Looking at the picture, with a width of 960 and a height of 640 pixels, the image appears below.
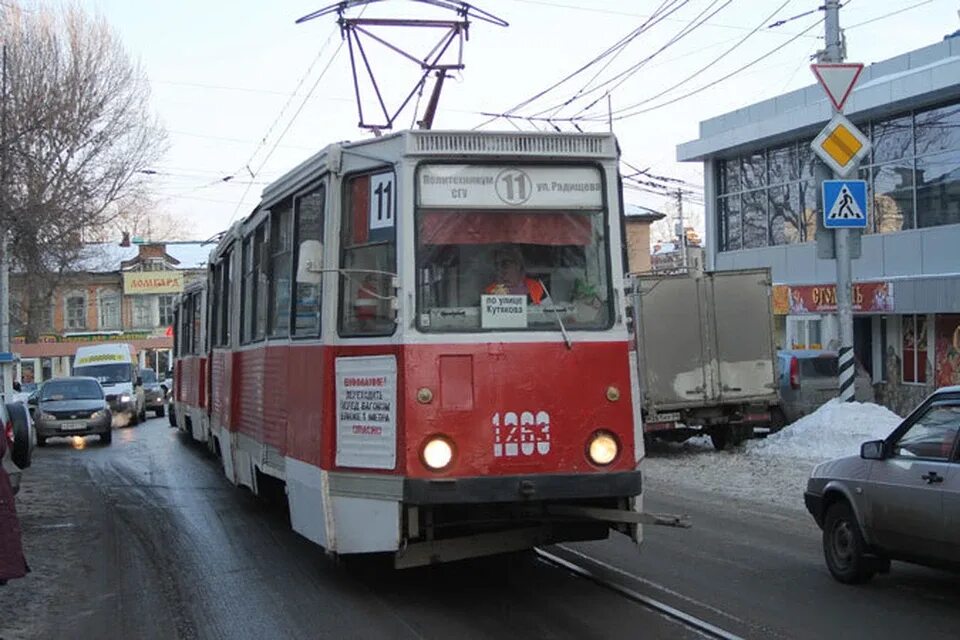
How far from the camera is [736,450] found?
17.7 metres

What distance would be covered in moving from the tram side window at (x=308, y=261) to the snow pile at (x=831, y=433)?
10.4 m

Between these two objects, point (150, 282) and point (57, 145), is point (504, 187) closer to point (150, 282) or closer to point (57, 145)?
point (57, 145)

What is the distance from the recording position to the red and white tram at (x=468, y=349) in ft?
21.6

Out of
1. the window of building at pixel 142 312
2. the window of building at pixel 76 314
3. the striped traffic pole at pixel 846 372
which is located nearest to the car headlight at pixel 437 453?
the striped traffic pole at pixel 846 372

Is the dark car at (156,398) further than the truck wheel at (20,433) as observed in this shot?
Yes

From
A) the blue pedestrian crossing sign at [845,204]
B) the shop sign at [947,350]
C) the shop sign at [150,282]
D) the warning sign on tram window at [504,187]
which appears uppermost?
Answer: the shop sign at [150,282]

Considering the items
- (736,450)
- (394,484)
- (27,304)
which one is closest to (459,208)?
(394,484)

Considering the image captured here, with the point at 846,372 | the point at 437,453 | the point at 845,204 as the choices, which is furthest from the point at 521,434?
the point at 846,372

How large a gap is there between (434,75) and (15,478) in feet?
26.9

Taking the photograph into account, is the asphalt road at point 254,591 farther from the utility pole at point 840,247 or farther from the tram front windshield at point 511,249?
the utility pole at point 840,247

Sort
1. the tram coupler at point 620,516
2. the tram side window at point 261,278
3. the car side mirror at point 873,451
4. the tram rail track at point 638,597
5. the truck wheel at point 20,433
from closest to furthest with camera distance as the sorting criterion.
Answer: the tram rail track at point 638,597 < the tram coupler at point 620,516 < the car side mirror at point 873,451 < the tram side window at point 261,278 < the truck wheel at point 20,433

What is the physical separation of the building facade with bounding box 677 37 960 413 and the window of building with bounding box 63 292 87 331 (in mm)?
53817

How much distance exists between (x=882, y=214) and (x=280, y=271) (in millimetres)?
21748

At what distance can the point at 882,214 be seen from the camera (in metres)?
A: 26.5
